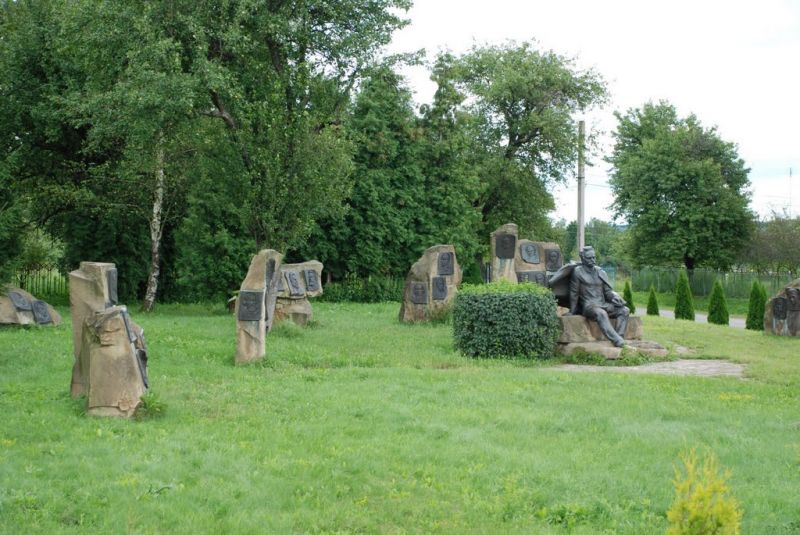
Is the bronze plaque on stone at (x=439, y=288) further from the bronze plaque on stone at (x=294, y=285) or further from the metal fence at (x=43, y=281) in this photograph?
the metal fence at (x=43, y=281)

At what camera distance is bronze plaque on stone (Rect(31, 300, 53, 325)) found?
18.9 meters

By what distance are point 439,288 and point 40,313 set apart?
9707mm

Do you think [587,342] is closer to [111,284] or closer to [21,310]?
[111,284]

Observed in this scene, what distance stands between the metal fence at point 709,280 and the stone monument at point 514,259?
19112mm

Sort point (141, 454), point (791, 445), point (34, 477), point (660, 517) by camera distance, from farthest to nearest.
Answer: point (791, 445) < point (141, 454) < point (34, 477) < point (660, 517)

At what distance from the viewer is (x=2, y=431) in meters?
8.34

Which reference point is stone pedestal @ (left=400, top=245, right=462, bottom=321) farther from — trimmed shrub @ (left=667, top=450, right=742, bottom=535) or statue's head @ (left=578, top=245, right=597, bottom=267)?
trimmed shrub @ (left=667, top=450, right=742, bottom=535)

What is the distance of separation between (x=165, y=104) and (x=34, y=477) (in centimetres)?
1258

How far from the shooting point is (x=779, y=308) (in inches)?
824

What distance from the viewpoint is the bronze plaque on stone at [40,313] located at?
18.9 m

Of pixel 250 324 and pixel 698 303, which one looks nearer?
pixel 250 324

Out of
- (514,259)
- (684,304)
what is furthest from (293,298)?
(684,304)

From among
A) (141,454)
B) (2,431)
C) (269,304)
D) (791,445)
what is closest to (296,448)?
(141,454)

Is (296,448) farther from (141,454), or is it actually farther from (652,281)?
(652,281)
